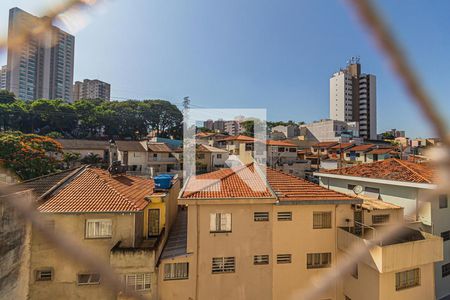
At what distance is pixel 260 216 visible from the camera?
824 cm

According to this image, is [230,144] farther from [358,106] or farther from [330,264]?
[358,106]

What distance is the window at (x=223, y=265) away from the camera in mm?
7859

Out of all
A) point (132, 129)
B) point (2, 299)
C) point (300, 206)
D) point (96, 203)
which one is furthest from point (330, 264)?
point (132, 129)

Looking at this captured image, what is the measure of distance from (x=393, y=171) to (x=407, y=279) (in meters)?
5.14

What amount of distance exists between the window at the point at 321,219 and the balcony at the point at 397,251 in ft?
1.65

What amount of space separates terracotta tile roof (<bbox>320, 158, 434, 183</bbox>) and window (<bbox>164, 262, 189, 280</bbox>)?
29.5 feet

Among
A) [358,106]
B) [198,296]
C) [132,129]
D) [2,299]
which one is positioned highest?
[358,106]

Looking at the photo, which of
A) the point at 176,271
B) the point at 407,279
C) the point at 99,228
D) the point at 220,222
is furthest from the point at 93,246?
the point at 407,279

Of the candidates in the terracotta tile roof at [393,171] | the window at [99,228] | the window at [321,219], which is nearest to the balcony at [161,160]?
the terracotta tile roof at [393,171]

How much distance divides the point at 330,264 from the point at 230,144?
25.7 m

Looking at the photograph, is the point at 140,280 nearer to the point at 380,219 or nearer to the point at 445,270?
the point at 380,219

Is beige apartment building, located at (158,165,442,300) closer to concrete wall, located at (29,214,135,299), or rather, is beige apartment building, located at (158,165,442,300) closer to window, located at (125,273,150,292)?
window, located at (125,273,150,292)

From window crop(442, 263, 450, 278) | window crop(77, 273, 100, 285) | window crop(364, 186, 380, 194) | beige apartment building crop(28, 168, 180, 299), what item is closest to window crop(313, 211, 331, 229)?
window crop(364, 186, 380, 194)

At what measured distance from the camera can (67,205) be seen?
24.0ft
